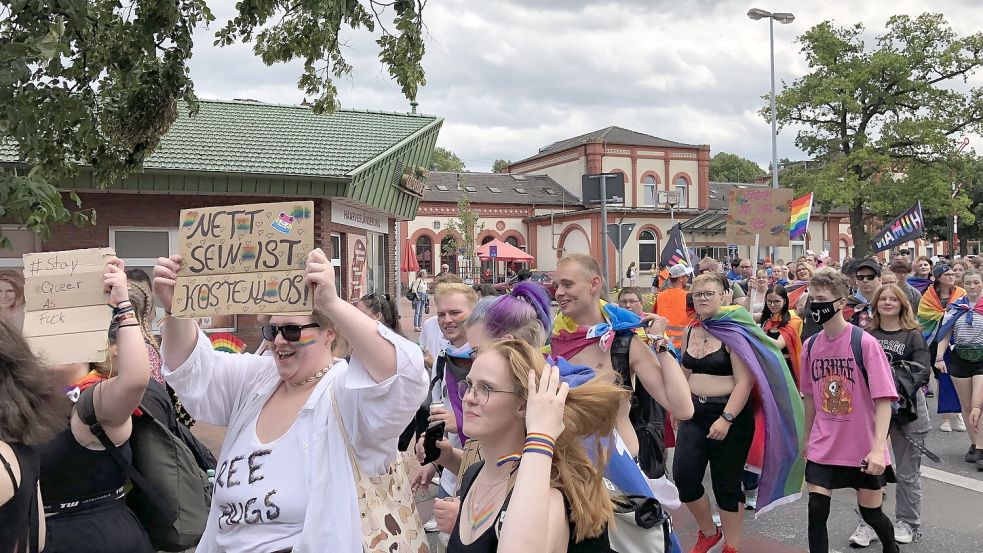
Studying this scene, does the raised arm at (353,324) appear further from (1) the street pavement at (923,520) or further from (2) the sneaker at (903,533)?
(2) the sneaker at (903,533)

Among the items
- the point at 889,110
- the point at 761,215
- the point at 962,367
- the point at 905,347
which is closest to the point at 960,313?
the point at 962,367

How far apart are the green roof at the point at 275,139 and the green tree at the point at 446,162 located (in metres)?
63.2

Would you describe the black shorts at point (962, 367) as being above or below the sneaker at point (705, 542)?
above

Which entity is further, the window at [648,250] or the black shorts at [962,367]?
the window at [648,250]

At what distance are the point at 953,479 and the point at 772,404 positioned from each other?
3032 mm

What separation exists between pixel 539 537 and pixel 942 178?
3715 centimetres

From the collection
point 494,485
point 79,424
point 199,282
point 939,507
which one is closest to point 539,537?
point 494,485

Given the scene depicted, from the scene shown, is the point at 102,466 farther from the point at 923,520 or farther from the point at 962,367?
the point at 962,367

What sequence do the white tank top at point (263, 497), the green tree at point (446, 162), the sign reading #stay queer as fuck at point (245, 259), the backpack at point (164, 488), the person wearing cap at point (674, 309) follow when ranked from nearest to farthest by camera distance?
the sign reading #stay queer as fuck at point (245, 259)
the white tank top at point (263, 497)
the backpack at point (164, 488)
the person wearing cap at point (674, 309)
the green tree at point (446, 162)

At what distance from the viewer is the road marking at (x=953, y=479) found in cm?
658

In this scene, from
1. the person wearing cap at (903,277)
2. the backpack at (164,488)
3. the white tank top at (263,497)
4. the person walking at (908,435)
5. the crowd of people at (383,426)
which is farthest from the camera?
the person wearing cap at (903,277)

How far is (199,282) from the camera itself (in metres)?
2.62

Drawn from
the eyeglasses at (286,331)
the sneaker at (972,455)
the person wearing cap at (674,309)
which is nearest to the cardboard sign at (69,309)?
the eyeglasses at (286,331)

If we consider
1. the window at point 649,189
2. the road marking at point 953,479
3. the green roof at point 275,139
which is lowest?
the road marking at point 953,479
